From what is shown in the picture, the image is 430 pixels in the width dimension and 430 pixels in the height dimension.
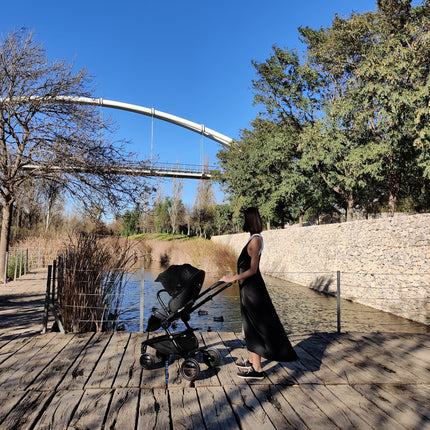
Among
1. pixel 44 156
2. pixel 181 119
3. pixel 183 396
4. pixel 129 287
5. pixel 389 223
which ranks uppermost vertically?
pixel 181 119

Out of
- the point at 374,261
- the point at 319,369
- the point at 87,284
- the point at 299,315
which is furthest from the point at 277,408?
the point at 374,261

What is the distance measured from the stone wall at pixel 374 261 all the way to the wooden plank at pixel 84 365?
113 inches

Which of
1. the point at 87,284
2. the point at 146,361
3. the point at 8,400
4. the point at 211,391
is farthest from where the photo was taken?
the point at 87,284

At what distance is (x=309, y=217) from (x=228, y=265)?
18528 millimetres

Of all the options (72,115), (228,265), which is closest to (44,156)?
(72,115)

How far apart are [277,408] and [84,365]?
5.67 feet

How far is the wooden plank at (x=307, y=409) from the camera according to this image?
212 centimetres

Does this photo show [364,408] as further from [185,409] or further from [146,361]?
[146,361]

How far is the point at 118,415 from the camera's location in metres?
2.22

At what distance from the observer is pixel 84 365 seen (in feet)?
10.1

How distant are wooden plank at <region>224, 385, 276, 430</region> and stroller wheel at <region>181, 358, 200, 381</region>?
250mm

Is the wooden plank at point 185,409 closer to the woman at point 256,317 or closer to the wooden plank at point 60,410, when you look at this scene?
the woman at point 256,317

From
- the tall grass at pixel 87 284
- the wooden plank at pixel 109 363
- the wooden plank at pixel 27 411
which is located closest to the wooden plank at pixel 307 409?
the wooden plank at pixel 109 363

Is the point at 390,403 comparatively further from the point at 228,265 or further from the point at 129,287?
the point at 228,265
